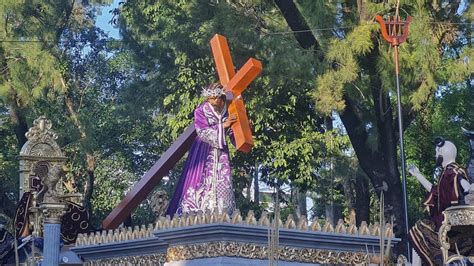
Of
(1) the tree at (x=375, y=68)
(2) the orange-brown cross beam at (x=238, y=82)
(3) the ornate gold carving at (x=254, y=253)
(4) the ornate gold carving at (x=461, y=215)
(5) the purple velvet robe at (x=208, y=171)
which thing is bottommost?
(3) the ornate gold carving at (x=254, y=253)

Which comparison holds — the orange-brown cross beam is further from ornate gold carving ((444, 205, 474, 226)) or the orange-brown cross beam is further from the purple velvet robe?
ornate gold carving ((444, 205, 474, 226))

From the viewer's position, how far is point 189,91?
19672mm

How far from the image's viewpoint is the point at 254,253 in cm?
1050

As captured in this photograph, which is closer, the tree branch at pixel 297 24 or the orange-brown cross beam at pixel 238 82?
the orange-brown cross beam at pixel 238 82

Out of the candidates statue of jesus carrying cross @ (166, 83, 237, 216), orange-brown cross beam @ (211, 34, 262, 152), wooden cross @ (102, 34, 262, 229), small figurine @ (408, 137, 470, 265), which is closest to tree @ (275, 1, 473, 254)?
wooden cross @ (102, 34, 262, 229)

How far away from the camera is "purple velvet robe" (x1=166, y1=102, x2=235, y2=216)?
1180 centimetres

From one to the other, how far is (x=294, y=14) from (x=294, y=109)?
9.54 feet

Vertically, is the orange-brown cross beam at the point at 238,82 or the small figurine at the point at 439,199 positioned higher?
the orange-brown cross beam at the point at 238,82

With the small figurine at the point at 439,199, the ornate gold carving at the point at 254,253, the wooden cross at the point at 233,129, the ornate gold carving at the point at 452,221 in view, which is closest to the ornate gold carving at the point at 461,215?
the ornate gold carving at the point at 452,221

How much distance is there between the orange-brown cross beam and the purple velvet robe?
195 millimetres

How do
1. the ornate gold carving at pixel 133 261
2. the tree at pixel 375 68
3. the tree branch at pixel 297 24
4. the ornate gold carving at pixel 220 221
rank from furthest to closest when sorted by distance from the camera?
the tree branch at pixel 297 24
the tree at pixel 375 68
the ornate gold carving at pixel 133 261
the ornate gold carving at pixel 220 221

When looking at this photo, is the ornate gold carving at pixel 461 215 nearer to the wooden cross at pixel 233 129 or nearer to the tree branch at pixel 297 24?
the wooden cross at pixel 233 129

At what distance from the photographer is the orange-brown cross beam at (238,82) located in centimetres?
1180

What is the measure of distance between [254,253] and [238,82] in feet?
8.13
